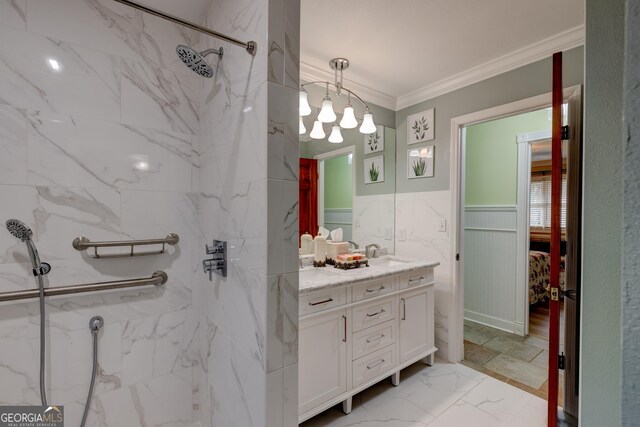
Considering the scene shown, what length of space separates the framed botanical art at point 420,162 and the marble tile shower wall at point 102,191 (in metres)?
1.95

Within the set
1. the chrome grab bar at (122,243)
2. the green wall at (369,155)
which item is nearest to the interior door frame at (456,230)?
the green wall at (369,155)

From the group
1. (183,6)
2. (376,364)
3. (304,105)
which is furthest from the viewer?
(304,105)

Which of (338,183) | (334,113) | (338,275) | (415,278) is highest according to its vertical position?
(334,113)

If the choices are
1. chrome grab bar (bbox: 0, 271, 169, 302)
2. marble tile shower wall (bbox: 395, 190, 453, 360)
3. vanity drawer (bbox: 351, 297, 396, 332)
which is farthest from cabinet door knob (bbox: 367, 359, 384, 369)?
chrome grab bar (bbox: 0, 271, 169, 302)

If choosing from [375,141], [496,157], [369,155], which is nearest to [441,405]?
[369,155]

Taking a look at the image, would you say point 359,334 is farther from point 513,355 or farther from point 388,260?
point 513,355

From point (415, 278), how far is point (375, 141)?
1373 millimetres

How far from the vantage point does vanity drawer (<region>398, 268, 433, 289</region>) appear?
2.09m

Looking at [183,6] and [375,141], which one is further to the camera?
[375,141]

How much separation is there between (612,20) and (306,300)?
5.25 ft

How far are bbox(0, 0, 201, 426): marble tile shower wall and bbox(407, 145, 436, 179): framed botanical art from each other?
1.95 m

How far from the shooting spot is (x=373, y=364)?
1.89 m

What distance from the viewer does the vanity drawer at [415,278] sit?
209 cm

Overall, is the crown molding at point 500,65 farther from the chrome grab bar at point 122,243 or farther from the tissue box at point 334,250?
the chrome grab bar at point 122,243
